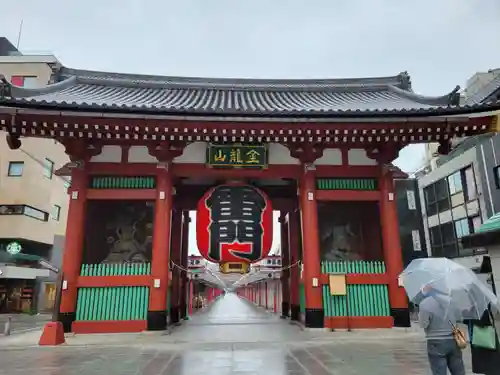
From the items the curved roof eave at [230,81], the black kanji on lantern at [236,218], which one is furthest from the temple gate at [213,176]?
the curved roof eave at [230,81]

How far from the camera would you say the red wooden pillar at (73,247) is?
9750 mm

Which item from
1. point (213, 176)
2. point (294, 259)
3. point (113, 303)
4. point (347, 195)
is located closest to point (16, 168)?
point (113, 303)

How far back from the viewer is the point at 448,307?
400cm

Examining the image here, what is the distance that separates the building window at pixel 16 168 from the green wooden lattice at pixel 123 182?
65.6 feet

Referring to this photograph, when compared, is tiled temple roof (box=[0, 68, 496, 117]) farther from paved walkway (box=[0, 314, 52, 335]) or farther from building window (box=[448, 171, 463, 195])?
building window (box=[448, 171, 463, 195])

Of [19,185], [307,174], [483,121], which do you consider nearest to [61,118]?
[307,174]

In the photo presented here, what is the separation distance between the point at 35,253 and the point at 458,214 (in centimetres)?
3223

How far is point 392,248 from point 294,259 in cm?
420

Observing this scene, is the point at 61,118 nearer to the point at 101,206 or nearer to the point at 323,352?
the point at 101,206

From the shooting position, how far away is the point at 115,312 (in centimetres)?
988

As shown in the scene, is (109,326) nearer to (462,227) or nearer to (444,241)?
(462,227)

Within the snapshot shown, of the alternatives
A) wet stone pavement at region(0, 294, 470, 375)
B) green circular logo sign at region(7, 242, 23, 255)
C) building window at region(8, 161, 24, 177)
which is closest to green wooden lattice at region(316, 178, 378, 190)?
wet stone pavement at region(0, 294, 470, 375)

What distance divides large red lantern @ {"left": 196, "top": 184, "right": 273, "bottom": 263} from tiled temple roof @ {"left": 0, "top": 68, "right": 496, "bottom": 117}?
2.81 metres

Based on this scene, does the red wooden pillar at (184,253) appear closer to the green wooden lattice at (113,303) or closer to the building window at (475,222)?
the green wooden lattice at (113,303)
